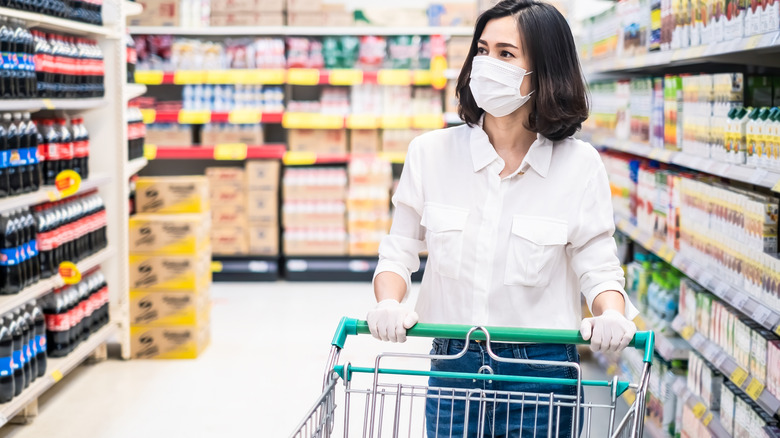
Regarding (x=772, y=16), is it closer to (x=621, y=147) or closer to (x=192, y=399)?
(x=621, y=147)

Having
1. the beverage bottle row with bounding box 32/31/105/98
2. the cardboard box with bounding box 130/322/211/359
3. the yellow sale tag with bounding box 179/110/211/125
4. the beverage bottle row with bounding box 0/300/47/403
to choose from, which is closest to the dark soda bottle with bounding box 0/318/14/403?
the beverage bottle row with bounding box 0/300/47/403

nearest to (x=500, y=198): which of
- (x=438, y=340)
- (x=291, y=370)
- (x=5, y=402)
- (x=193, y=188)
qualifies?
(x=438, y=340)

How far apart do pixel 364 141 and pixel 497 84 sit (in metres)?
5.95

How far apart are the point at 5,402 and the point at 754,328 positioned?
2.92 meters

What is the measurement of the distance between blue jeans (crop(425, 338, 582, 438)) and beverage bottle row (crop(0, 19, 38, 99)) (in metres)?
2.68

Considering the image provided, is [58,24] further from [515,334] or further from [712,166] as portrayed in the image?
[515,334]

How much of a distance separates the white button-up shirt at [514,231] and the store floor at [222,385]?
239 centimetres

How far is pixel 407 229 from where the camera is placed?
218 centimetres

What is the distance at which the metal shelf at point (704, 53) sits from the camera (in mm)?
2781

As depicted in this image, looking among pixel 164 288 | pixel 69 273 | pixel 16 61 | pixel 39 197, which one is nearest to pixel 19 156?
pixel 39 197

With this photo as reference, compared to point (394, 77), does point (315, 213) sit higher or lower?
lower

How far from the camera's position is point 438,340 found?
2141 millimetres

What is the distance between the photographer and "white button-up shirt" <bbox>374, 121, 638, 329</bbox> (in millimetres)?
2055

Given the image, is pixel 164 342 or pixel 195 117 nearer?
pixel 164 342
